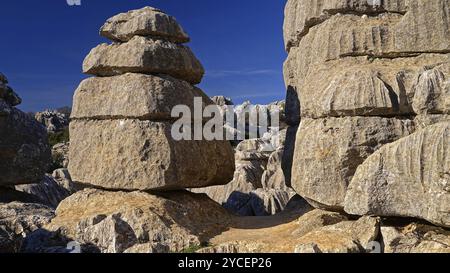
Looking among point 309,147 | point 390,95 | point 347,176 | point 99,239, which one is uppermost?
point 390,95

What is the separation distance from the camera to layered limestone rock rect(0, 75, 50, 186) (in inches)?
709

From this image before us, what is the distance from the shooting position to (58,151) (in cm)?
5244

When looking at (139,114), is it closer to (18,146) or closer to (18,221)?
(18,221)

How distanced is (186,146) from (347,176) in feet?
16.9

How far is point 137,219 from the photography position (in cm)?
1286

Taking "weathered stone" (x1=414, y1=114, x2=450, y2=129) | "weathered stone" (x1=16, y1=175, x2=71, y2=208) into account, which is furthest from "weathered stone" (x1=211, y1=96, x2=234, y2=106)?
"weathered stone" (x1=414, y1=114, x2=450, y2=129)

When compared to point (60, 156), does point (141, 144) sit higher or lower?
lower

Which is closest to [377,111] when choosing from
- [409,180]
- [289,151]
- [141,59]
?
[409,180]

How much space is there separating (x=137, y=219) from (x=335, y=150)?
5.48 meters

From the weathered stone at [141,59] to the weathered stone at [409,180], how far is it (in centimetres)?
713

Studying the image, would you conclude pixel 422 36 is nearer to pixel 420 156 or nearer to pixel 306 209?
pixel 420 156

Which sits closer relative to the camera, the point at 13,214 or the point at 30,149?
the point at 13,214

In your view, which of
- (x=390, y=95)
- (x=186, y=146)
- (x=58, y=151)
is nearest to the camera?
(x=390, y=95)
